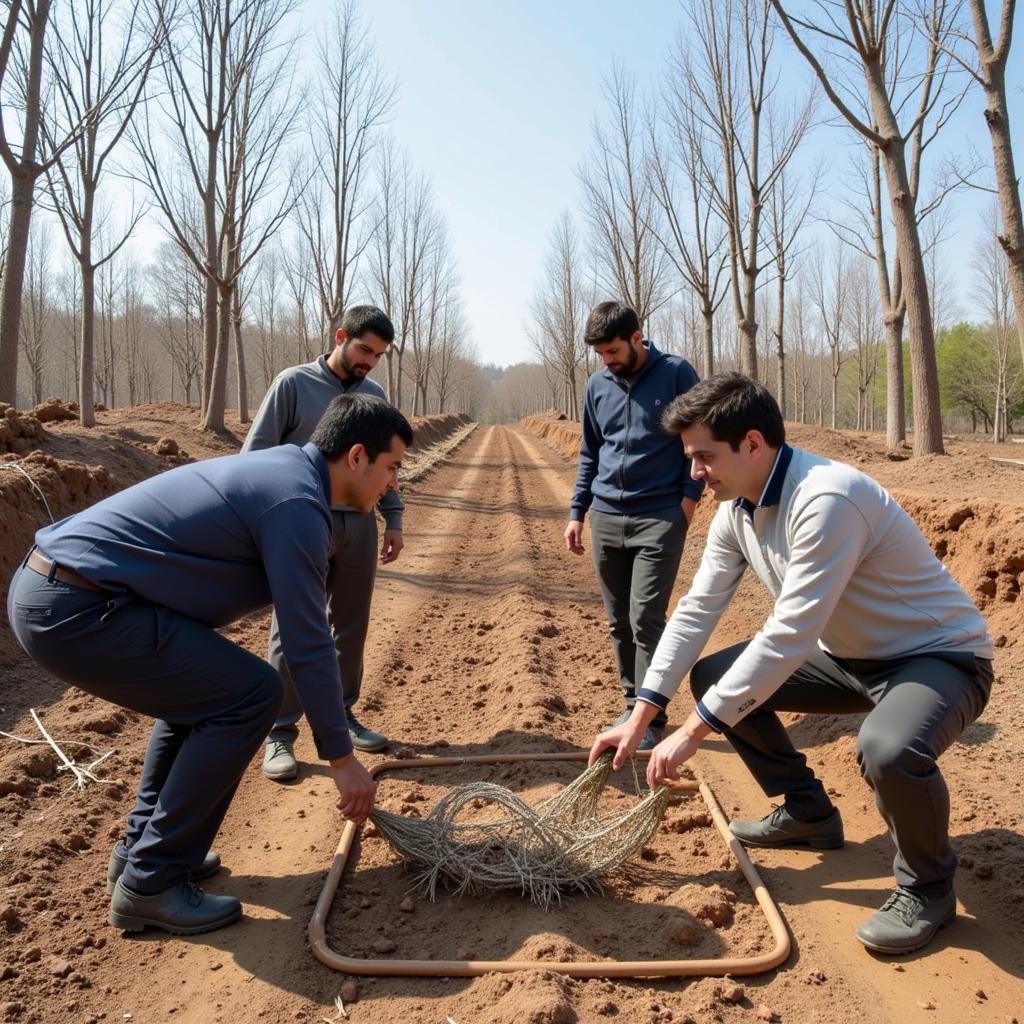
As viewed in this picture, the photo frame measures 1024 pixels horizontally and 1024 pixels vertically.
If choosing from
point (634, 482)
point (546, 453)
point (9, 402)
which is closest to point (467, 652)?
point (634, 482)

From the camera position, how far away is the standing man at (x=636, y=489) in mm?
3951

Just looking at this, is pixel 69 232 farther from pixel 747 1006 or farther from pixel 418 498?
pixel 747 1006

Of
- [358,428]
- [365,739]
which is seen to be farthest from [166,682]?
[365,739]

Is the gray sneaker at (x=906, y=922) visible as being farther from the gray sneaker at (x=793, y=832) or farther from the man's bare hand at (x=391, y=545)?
the man's bare hand at (x=391, y=545)

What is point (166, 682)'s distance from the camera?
257 centimetres

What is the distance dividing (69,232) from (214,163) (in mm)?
2410

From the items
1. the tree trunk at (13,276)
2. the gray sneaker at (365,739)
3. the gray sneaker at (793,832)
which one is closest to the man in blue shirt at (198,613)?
the gray sneaker at (365,739)

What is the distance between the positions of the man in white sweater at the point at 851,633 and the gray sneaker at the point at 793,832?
0.50 meters

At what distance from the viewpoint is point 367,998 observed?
2379mm

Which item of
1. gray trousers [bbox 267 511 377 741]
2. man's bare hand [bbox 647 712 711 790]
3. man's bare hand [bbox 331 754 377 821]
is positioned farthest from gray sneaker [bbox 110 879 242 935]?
man's bare hand [bbox 647 712 711 790]

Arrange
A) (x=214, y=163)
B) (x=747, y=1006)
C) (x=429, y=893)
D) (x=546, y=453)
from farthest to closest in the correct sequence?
(x=546, y=453), (x=214, y=163), (x=429, y=893), (x=747, y=1006)

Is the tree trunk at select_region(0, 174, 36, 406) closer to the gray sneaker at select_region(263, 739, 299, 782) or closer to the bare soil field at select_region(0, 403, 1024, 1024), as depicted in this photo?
the bare soil field at select_region(0, 403, 1024, 1024)

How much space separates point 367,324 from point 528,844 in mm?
2252

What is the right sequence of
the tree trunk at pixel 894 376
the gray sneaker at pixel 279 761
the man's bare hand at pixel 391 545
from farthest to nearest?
the tree trunk at pixel 894 376
the man's bare hand at pixel 391 545
the gray sneaker at pixel 279 761
